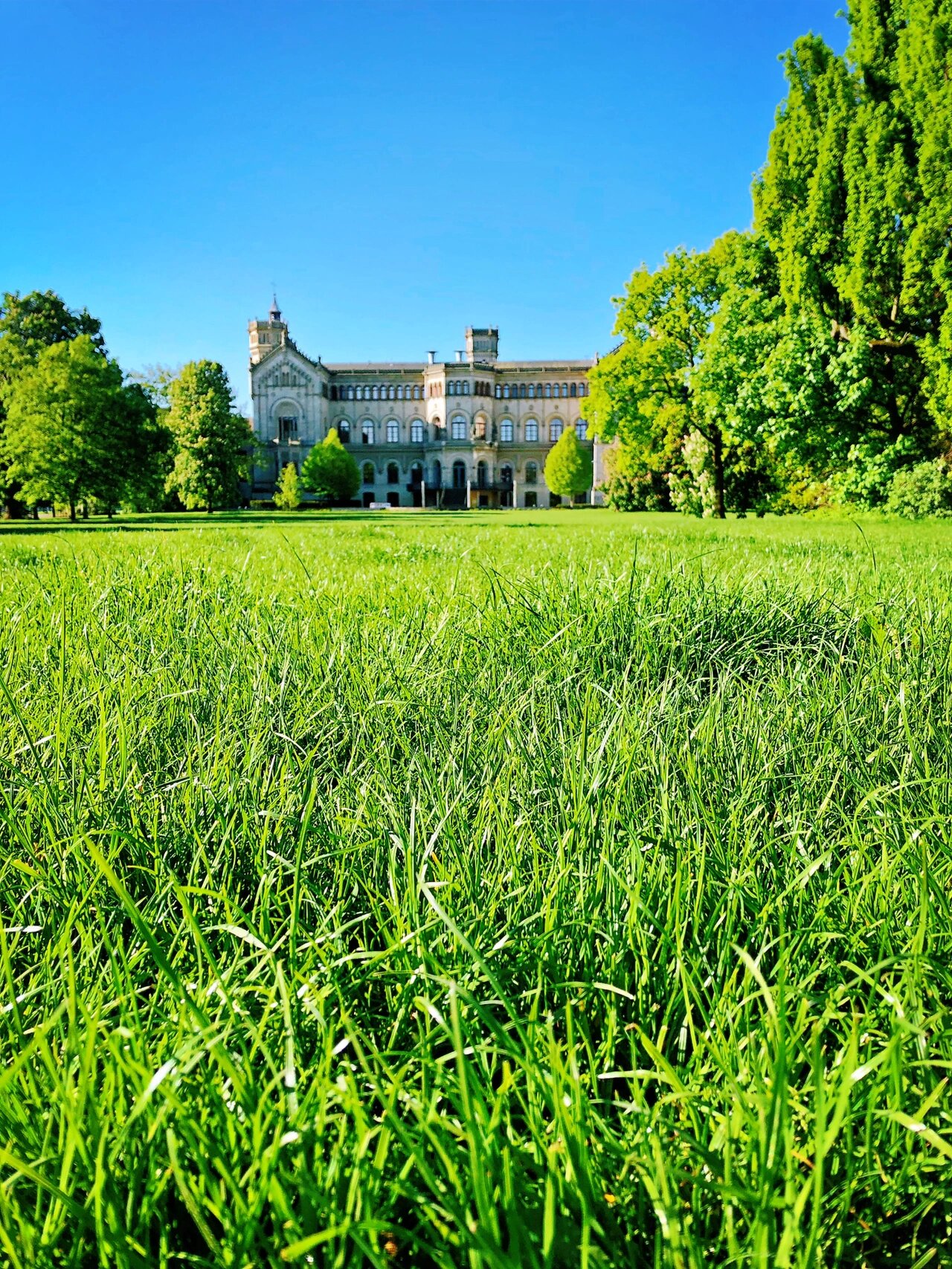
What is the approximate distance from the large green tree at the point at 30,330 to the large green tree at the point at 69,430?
4.92 m

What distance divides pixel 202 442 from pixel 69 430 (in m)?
14.9

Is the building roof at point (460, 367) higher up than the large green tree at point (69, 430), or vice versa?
the building roof at point (460, 367)

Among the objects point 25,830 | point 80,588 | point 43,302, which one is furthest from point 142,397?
point 25,830

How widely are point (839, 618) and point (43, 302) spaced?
40.9m

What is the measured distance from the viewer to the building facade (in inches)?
3265

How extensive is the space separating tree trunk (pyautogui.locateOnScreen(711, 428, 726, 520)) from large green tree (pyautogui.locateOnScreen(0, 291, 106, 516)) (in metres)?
25.0

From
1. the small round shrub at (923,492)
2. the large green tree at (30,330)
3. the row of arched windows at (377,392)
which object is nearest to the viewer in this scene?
the small round shrub at (923,492)

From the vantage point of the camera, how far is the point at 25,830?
3.99 ft

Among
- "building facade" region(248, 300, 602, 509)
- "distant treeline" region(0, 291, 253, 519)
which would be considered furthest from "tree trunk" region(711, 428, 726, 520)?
"building facade" region(248, 300, 602, 509)

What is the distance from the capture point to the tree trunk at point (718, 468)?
23078 mm

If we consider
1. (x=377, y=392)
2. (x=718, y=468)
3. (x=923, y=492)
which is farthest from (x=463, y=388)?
(x=923, y=492)

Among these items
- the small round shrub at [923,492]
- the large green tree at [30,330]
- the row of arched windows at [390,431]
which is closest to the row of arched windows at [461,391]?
the row of arched windows at [390,431]

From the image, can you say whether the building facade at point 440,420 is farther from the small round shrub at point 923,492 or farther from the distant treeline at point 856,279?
the small round shrub at point 923,492

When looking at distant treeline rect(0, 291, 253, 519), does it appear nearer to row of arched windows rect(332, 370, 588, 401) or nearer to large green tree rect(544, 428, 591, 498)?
large green tree rect(544, 428, 591, 498)
